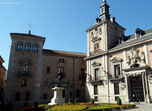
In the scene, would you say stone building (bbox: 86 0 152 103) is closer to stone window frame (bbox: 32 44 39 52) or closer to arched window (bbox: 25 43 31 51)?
stone window frame (bbox: 32 44 39 52)

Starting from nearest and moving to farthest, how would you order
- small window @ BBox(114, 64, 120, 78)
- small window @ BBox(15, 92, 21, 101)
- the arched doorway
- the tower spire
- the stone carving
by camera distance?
the stone carving < the arched doorway < small window @ BBox(114, 64, 120, 78) < small window @ BBox(15, 92, 21, 101) < the tower spire

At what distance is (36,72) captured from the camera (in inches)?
1284

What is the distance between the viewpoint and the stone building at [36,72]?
99.8 ft

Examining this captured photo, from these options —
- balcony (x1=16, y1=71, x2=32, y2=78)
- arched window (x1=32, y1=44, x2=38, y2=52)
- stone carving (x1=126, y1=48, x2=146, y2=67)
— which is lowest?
balcony (x1=16, y1=71, x2=32, y2=78)

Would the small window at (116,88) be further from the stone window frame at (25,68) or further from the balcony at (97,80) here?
the stone window frame at (25,68)

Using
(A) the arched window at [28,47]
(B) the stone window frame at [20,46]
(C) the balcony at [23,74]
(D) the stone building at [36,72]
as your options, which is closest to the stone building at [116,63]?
(D) the stone building at [36,72]

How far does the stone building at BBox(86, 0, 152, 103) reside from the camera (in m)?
22.6

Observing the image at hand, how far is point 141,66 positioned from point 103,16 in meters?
16.9

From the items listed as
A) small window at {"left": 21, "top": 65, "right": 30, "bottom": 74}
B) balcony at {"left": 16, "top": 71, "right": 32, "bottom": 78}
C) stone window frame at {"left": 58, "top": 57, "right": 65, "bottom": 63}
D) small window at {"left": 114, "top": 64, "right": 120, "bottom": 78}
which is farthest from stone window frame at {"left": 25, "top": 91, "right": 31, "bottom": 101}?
small window at {"left": 114, "top": 64, "right": 120, "bottom": 78}

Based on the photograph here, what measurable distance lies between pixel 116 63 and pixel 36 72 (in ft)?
58.1

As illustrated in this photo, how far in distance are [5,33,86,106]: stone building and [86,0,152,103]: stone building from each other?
5.41 m

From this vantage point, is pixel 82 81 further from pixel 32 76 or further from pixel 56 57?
pixel 32 76

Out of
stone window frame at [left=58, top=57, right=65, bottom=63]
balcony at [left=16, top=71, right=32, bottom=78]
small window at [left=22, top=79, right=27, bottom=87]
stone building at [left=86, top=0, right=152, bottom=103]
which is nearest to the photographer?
stone building at [left=86, top=0, right=152, bottom=103]

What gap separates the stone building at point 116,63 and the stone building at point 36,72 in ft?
17.8
